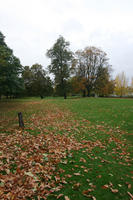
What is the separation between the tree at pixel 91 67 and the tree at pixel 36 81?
15964 millimetres

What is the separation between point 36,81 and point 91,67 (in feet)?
77.1

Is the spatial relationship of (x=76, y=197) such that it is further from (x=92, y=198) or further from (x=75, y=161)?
(x=75, y=161)

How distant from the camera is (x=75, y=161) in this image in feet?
13.2

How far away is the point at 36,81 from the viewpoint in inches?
1784

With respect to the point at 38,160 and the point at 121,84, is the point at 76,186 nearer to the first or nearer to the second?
the point at 38,160

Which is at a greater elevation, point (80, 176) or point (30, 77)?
point (30, 77)

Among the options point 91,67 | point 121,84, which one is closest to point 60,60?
point 91,67

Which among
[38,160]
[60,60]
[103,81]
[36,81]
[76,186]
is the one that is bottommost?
[76,186]

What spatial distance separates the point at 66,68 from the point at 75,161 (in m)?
30.1

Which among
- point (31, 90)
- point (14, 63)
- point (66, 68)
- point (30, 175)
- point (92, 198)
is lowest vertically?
point (92, 198)

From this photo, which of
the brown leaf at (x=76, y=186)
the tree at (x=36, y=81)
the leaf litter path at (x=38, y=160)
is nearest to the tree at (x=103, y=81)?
the tree at (x=36, y=81)

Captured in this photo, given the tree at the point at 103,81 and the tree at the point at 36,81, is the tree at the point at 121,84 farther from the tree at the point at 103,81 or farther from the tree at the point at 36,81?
the tree at the point at 36,81

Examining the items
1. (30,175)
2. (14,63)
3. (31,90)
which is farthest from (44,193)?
(31,90)

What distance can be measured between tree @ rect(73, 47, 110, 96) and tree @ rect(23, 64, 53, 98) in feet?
52.4
